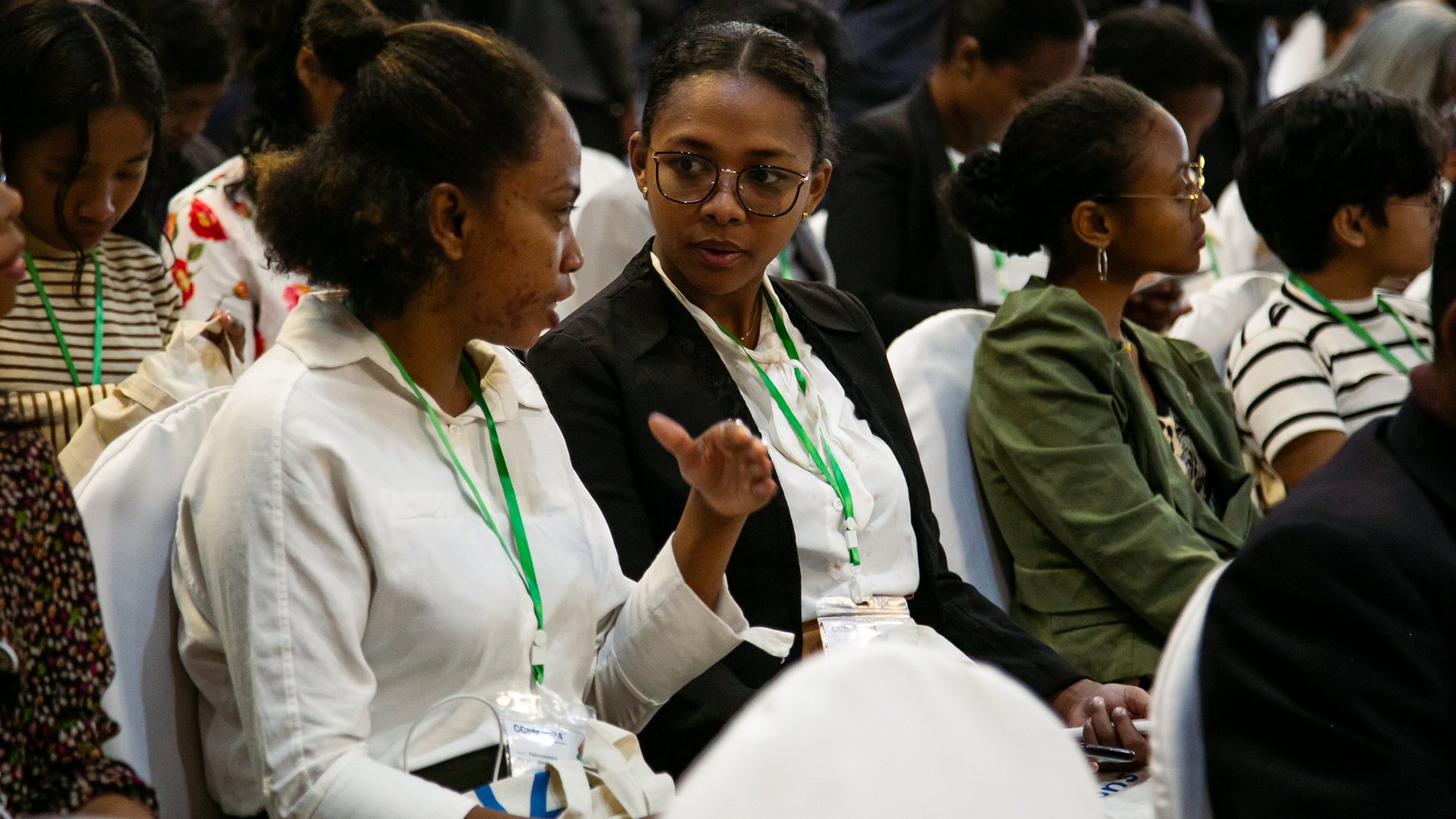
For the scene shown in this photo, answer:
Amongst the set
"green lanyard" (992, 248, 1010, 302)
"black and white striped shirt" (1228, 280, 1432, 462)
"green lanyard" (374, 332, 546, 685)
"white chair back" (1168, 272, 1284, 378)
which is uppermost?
"green lanyard" (374, 332, 546, 685)

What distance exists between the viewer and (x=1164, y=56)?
4.13 meters

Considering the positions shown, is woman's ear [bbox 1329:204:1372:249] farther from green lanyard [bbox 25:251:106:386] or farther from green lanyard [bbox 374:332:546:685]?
green lanyard [bbox 25:251:106:386]

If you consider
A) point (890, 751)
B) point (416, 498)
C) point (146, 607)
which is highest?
point (890, 751)

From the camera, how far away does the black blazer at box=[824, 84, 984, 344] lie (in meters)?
3.63

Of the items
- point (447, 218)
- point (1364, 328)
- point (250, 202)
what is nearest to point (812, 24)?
point (1364, 328)

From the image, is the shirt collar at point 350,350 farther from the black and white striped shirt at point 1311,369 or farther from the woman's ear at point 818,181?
the black and white striped shirt at point 1311,369

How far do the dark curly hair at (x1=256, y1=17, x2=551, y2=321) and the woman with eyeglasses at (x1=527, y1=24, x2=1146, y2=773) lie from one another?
0.44 meters

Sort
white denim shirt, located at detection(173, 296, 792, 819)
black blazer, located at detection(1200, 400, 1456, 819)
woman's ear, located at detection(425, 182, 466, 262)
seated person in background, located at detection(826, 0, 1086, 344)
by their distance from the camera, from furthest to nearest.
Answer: seated person in background, located at detection(826, 0, 1086, 344), woman's ear, located at detection(425, 182, 466, 262), white denim shirt, located at detection(173, 296, 792, 819), black blazer, located at detection(1200, 400, 1456, 819)

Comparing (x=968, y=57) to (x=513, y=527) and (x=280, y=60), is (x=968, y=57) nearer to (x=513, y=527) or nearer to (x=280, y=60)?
(x=280, y=60)

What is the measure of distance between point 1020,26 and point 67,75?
2354mm

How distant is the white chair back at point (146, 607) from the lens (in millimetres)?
1614

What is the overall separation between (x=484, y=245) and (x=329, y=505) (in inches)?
14.5

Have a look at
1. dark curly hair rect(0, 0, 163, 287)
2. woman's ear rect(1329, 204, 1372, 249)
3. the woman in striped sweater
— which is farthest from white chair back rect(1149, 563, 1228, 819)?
woman's ear rect(1329, 204, 1372, 249)

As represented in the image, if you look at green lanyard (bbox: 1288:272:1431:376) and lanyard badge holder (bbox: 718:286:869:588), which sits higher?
lanyard badge holder (bbox: 718:286:869:588)
